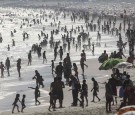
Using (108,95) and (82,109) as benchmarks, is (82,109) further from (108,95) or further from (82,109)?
(108,95)

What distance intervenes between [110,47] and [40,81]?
19.2 meters

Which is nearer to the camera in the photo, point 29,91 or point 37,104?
point 37,104

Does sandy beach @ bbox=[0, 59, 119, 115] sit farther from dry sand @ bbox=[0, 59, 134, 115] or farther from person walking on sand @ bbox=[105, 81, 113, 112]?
person walking on sand @ bbox=[105, 81, 113, 112]

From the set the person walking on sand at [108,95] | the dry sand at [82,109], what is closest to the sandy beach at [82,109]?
the dry sand at [82,109]

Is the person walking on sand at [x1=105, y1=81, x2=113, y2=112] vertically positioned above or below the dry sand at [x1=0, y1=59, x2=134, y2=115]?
above

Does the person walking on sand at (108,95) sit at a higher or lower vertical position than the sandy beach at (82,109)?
higher

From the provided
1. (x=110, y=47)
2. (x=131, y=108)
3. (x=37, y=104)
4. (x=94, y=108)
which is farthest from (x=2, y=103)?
(x=110, y=47)

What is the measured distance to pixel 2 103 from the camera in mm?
16328

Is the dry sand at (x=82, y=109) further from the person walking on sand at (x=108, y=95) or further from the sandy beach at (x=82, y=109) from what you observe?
the person walking on sand at (x=108, y=95)

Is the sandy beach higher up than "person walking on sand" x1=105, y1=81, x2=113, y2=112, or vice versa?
"person walking on sand" x1=105, y1=81, x2=113, y2=112

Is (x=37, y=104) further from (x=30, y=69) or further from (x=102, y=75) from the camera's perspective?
(x=30, y=69)

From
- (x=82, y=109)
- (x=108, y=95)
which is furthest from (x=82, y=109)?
(x=108, y=95)

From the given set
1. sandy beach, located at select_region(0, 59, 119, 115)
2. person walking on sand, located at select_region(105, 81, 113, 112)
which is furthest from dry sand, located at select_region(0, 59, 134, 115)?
person walking on sand, located at select_region(105, 81, 113, 112)

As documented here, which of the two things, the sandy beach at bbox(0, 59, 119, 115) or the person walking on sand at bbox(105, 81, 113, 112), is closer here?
the person walking on sand at bbox(105, 81, 113, 112)
